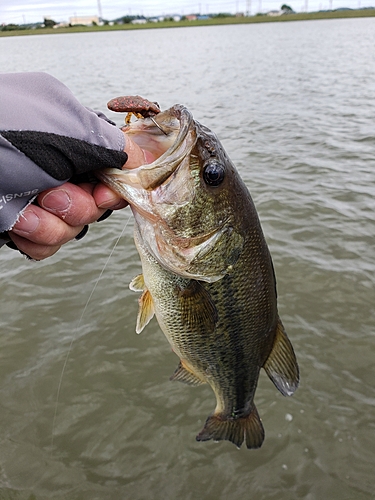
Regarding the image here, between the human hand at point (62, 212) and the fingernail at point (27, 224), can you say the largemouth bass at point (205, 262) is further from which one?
the fingernail at point (27, 224)

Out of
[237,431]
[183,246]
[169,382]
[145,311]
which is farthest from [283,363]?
[169,382]

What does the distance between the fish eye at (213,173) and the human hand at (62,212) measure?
25cm

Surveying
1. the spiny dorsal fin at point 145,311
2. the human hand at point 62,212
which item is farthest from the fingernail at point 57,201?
the spiny dorsal fin at point 145,311

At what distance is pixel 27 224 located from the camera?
1.50 meters

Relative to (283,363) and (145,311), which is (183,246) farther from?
(283,363)

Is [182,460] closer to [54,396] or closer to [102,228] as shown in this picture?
[54,396]

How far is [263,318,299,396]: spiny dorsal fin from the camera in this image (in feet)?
7.36

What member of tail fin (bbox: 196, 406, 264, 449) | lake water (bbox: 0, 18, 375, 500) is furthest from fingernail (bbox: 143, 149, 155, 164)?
lake water (bbox: 0, 18, 375, 500)

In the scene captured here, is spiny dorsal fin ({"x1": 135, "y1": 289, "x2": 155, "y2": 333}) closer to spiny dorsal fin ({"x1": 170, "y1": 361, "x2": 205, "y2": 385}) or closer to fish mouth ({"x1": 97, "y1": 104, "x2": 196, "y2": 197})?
spiny dorsal fin ({"x1": 170, "y1": 361, "x2": 205, "y2": 385})

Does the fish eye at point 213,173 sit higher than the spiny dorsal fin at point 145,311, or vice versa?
the fish eye at point 213,173

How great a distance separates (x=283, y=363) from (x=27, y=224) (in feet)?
5.05

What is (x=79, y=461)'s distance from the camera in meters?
3.09

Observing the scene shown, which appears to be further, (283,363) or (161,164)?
(283,363)

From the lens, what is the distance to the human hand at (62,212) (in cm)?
151
